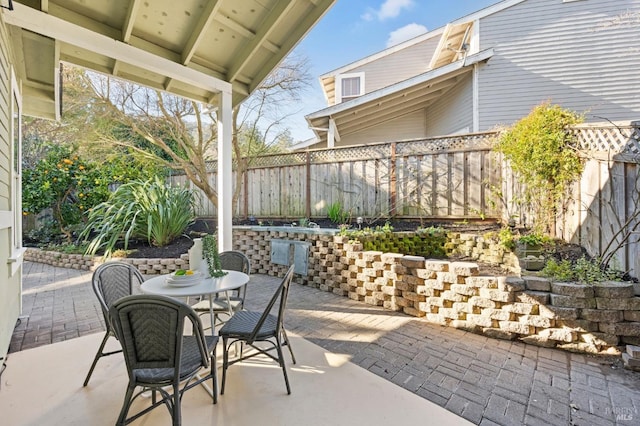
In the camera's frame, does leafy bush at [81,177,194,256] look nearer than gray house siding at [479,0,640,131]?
Yes

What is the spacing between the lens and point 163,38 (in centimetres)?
328

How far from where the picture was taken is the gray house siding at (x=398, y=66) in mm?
10312

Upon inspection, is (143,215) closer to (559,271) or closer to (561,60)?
(559,271)

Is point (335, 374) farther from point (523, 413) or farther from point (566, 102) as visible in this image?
point (566, 102)

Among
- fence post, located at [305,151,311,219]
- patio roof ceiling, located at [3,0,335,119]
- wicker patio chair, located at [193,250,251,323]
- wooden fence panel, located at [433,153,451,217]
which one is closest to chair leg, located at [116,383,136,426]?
wicker patio chair, located at [193,250,251,323]

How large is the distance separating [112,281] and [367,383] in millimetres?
2228

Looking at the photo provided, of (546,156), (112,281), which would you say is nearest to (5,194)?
(112,281)

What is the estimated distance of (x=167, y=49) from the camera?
135 inches

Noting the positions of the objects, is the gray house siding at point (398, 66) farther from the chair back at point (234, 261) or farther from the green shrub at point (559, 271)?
the chair back at point (234, 261)

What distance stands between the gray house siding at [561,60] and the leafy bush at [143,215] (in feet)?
24.8

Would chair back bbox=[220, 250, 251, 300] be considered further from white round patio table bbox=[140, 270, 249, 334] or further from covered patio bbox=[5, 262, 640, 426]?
covered patio bbox=[5, 262, 640, 426]

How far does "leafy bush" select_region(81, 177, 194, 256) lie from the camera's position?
617 centimetres

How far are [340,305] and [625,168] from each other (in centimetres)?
356

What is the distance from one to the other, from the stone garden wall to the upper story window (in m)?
7.29
